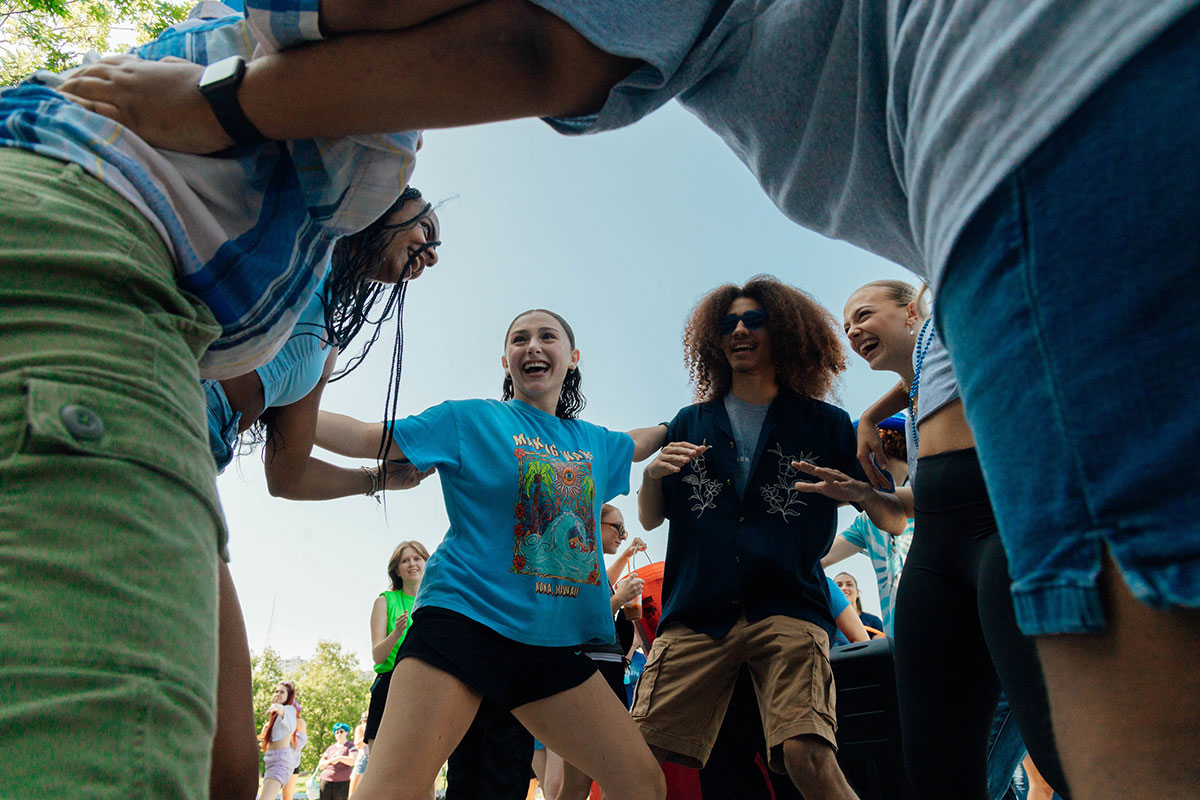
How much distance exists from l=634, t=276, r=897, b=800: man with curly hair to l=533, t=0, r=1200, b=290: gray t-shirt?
7.23 ft

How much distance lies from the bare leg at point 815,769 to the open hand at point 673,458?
1158 mm

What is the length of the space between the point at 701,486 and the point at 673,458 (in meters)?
0.23

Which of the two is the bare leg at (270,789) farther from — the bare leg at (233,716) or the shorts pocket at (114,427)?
the shorts pocket at (114,427)

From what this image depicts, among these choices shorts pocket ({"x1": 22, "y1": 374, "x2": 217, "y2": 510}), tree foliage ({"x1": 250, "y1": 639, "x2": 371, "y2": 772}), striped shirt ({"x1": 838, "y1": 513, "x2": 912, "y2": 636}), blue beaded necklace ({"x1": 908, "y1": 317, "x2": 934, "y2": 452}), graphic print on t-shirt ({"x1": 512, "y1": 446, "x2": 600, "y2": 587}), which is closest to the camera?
shorts pocket ({"x1": 22, "y1": 374, "x2": 217, "y2": 510})

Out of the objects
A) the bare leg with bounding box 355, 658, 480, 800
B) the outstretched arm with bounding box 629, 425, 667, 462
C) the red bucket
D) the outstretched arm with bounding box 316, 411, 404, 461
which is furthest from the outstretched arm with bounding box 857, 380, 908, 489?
the red bucket

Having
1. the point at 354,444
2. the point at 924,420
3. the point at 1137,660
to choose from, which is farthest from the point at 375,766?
the point at 1137,660

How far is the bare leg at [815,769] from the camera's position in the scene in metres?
2.59

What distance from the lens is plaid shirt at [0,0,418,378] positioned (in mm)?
901

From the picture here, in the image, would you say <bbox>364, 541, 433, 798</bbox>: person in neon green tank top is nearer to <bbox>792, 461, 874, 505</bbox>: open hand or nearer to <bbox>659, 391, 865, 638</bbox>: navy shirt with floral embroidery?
<bbox>659, 391, 865, 638</bbox>: navy shirt with floral embroidery

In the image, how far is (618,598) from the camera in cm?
476

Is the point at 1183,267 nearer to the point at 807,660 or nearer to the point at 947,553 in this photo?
the point at 947,553

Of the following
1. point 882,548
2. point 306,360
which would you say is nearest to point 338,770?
point 882,548

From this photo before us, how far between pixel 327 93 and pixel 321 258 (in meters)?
0.33

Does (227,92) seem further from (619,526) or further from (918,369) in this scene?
(619,526)
